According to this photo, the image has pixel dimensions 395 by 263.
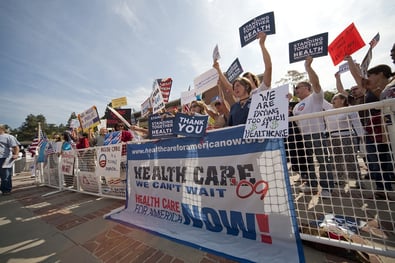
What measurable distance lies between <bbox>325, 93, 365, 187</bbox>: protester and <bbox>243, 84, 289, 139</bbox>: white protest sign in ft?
1.48

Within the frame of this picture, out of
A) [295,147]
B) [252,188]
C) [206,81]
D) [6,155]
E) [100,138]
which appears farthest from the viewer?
[100,138]

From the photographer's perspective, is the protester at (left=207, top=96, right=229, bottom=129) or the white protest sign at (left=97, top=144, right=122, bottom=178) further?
the white protest sign at (left=97, top=144, right=122, bottom=178)

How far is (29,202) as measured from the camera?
14.7 feet

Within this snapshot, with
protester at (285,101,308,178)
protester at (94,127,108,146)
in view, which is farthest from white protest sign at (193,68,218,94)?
protester at (94,127,108,146)

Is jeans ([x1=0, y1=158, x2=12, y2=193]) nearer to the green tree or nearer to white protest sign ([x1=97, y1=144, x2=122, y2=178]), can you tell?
white protest sign ([x1=97, y1=144, x2=122, y2=178])

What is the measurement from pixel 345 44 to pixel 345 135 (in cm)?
159

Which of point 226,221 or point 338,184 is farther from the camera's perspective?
point 226,221

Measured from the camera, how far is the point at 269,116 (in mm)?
1806

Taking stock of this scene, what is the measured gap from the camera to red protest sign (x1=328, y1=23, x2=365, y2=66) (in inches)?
113

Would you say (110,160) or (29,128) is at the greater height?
(29,128)

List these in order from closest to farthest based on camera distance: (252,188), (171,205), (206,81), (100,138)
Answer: (252,188)
(171,205)
(206,81)
(100,138)

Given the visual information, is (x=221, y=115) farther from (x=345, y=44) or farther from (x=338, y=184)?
(x=345, y=44)

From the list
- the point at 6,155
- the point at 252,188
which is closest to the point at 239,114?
the point at 252,188

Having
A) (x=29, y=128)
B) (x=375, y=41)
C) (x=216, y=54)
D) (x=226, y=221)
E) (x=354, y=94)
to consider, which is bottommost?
(x=226, y=221)
